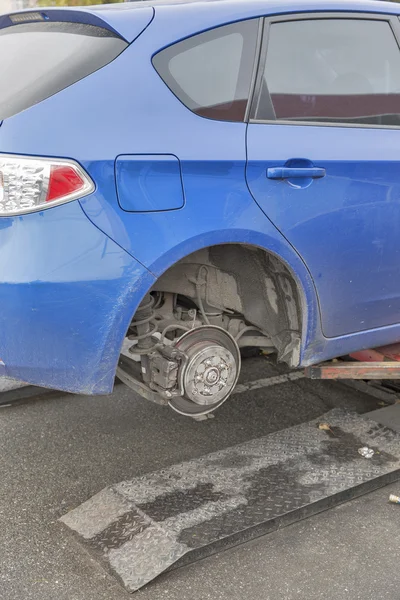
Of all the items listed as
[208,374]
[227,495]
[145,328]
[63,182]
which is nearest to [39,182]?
[63,182]

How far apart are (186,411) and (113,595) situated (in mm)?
738

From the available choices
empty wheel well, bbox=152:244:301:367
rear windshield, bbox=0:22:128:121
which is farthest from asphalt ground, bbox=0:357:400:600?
rear windshield, bbox=0:22:128:121

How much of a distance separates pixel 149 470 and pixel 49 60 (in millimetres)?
1824

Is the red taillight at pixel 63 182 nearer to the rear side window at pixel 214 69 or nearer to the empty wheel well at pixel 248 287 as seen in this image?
the rear side window at pixel 214 69

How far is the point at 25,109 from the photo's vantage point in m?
2.21

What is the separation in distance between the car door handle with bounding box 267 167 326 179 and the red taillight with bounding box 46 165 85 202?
718 millimetres

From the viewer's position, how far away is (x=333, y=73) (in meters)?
2.79

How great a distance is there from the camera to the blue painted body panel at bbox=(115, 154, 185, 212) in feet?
7.23

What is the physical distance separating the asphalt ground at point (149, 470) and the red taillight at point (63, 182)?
4.35ft

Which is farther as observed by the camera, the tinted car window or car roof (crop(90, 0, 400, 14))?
the tinted car window

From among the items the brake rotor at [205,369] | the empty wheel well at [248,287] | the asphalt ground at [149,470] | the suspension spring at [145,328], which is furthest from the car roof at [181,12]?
the asphalt ground at [149,470]

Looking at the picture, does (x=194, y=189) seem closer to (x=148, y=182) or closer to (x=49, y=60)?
(x=148, y=182)

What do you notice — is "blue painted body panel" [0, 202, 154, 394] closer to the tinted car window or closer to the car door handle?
the car door handle

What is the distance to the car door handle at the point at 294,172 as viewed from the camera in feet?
8.16
